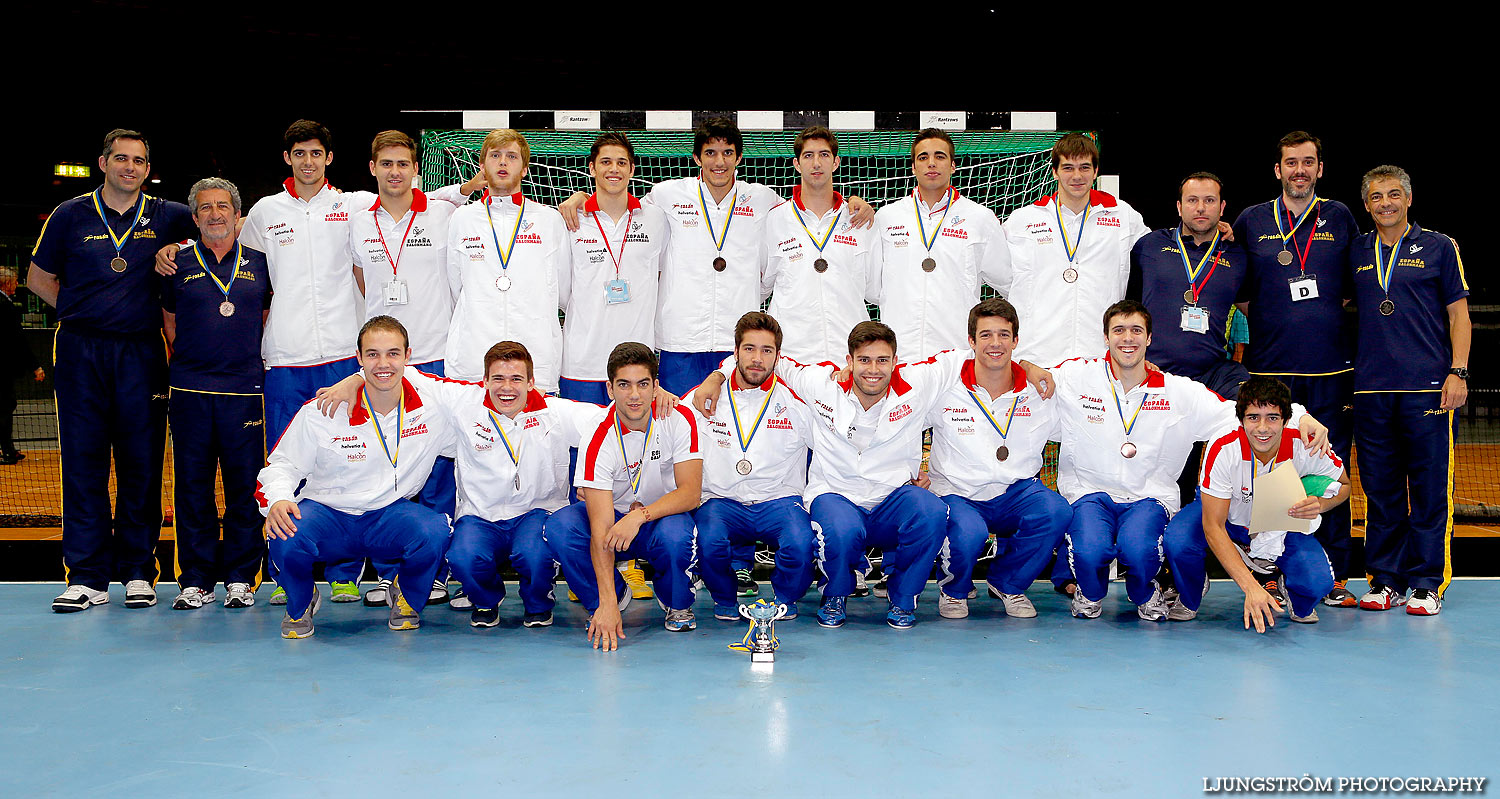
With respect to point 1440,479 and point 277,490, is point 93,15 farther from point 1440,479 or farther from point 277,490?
point 1440,479

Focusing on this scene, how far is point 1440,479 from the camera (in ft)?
15.9

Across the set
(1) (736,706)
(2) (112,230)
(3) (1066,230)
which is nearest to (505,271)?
(2) (112,230)

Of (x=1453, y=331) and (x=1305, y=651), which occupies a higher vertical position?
(x=1453, y=331)

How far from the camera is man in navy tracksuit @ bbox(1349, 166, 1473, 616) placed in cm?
484

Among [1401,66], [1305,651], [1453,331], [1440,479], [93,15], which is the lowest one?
[1305,651]

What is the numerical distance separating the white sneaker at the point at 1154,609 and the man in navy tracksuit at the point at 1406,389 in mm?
1078

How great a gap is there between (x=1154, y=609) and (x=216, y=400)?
14.6 ft

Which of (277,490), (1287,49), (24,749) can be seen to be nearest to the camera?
(24,749)

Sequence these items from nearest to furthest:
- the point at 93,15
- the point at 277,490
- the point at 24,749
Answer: the point at 24,749 < the point at 277,490 < the point at 93,15

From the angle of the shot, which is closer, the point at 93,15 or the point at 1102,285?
the point at 1102,285

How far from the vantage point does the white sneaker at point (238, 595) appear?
16.0 ft

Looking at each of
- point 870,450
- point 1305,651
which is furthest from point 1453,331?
point 870,450

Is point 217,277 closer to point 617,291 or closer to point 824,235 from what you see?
point 617,291

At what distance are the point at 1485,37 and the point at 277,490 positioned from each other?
1135 centimetres
